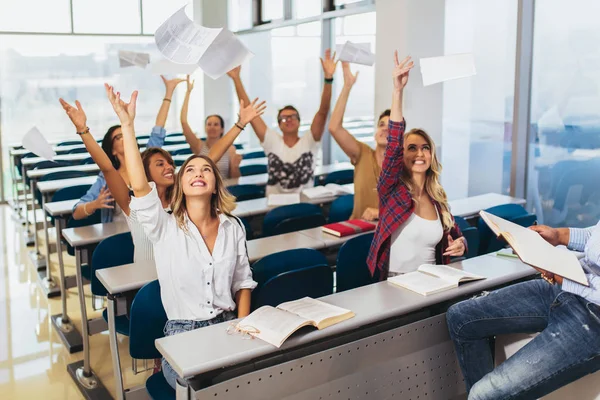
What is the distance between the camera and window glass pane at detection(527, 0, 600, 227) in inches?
182

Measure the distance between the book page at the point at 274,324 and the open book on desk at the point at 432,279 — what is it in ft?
1.95

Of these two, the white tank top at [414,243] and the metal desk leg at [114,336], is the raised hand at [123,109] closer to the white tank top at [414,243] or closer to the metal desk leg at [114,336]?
the metal desk leg at [114,336]

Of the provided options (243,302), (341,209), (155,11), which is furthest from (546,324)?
(155,11)

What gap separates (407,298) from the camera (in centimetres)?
254

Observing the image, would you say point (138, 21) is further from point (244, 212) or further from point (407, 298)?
point (407, 298)

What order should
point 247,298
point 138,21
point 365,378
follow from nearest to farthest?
point 365,378 → point 247,298 → point 138,21

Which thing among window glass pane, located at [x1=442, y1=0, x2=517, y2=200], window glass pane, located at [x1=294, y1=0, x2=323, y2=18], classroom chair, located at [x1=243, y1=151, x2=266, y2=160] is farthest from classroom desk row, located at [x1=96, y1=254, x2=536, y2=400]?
window glass pane, located at [x1=294, y1=0, x2=323, y2=18]

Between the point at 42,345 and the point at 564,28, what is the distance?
427 centimetres

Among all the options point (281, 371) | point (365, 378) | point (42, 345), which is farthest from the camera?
point (42, 345)

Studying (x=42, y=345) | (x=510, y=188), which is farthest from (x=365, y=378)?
(x=510, y=188)

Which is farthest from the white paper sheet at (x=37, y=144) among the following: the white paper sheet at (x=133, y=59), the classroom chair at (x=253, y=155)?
the classroom chair at (x=253, y=155)

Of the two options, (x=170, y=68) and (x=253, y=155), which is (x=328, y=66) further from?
(x=253, y=155)

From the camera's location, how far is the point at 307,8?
26.0 ft

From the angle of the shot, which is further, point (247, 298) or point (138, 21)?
point (138, 21)
